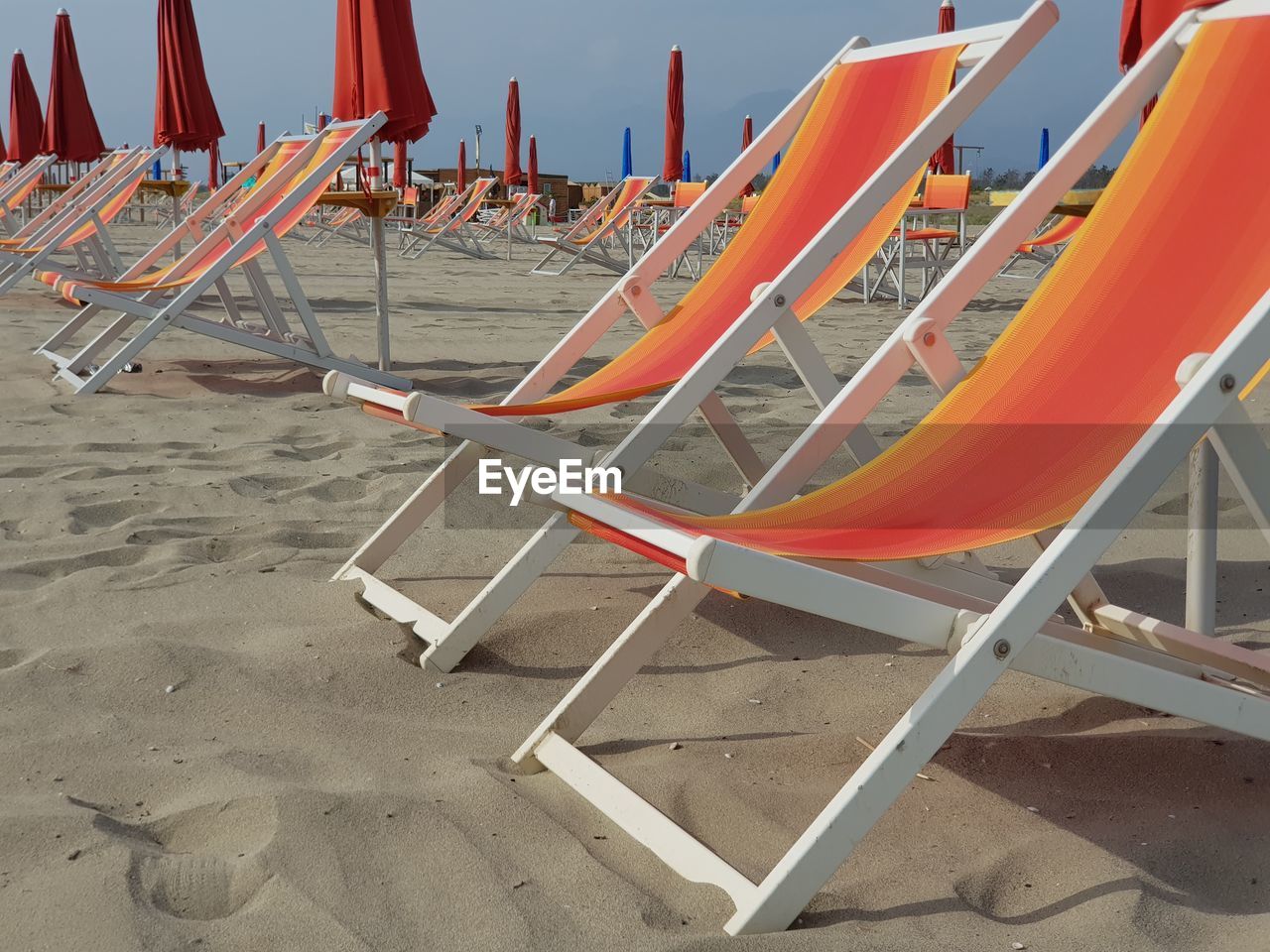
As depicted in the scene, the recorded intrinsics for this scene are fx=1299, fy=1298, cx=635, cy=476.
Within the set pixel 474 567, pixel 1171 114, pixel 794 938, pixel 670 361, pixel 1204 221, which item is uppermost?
pixel 1171 114

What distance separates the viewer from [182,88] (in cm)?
792

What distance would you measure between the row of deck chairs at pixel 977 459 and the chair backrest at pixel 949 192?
563 centimetres

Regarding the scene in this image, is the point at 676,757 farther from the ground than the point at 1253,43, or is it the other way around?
the point at 1253,43

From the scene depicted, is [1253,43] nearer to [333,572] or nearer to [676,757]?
[676,757]

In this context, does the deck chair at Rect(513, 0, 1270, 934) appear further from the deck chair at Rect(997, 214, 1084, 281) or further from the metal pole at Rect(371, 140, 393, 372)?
the metal pole at Rect(371, 140, 393, 372)

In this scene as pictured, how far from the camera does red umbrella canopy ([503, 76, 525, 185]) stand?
1552 centimetres

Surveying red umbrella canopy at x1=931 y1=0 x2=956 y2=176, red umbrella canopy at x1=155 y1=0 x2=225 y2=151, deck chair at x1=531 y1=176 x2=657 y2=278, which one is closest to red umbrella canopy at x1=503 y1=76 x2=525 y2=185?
deck chair at x1=531 y1=176 x2=657 y2=278

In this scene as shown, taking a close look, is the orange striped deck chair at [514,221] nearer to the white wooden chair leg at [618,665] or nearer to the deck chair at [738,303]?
the deck chair at [738,303]

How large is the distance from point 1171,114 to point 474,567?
1.65m

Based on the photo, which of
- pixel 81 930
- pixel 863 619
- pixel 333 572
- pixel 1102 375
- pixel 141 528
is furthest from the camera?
pixel 141 528

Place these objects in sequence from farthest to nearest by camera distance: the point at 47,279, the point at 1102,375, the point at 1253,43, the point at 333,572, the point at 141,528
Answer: the point at 47,279 < the point at 141,528 < the point at 333,572 < the point at 1253,43 < the point at 1102,375

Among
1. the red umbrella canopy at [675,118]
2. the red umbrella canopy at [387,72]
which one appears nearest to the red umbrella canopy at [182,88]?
the red umbrella canopy at [387,72]

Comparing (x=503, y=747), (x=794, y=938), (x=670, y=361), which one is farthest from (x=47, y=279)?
(x=794, y=938)

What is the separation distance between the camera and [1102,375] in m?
1.94
